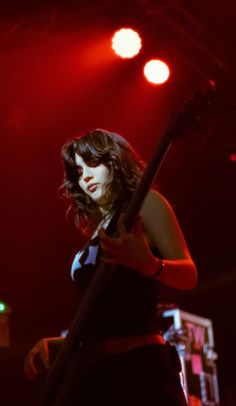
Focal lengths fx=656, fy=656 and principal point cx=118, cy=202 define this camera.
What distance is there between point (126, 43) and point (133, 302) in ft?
14.1

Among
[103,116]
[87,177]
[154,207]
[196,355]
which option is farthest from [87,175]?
[196,355]

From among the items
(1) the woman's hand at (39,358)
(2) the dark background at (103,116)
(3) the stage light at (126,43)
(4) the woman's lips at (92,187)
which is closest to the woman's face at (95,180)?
(4) the woman's lips at (92,187)

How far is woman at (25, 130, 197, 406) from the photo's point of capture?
1617 millimetres

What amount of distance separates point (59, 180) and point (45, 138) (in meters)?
0.76

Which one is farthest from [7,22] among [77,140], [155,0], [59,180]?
[77,140]

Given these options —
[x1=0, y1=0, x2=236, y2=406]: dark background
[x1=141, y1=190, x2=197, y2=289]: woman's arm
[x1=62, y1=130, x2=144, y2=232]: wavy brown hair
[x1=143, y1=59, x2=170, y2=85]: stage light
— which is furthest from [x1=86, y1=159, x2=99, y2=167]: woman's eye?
[x1=143, y1=59, x2=170, y2=85]: stage light

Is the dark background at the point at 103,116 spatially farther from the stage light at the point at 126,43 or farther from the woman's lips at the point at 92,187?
the woman's lips at the point at 92,187

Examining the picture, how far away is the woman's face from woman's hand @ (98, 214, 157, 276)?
502 mm

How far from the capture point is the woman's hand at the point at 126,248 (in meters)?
1.54

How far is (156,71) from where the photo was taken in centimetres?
608

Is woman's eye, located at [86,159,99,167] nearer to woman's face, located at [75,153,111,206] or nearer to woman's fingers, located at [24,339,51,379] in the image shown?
woman's face, located at [75,153,111,206]

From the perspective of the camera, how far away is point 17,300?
32.2ft

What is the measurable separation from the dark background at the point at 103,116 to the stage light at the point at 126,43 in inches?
2.6

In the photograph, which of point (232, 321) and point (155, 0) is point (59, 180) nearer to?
point (155, 0)
